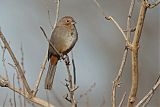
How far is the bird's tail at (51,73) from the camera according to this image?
2738mm

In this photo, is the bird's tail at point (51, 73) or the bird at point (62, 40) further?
the bird at point (62, 40)

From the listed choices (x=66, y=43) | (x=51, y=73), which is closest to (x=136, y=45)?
(x=51, y=73)

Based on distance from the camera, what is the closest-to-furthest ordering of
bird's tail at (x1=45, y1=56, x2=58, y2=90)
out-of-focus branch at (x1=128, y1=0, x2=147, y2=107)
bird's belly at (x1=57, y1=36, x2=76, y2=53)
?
out-of-focus branch at (x1=128, y1=0, x2=147, y2=107) < bird's tail at (x1=45, y1=56, x2=58, y2=90) < bird's belly at (x1=57, y1=36, x2=76, y2=53)

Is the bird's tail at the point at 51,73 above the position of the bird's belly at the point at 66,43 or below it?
below

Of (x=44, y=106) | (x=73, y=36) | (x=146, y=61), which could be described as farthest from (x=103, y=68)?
(x=44, y=106)

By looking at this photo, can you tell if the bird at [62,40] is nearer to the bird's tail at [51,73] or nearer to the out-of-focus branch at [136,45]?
the bird's tail at [51,73]

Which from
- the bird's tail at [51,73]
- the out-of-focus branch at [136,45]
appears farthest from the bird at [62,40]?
the out-of-focus branch at [136,45]

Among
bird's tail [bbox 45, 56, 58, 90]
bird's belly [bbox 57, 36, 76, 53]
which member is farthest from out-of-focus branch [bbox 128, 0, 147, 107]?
bird's belly [bbox 57, 36, 76, 53]

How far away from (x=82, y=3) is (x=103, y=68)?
1.63 metres

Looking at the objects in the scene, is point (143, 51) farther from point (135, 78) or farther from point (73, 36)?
point (135, 78)

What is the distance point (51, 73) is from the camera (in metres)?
2.81

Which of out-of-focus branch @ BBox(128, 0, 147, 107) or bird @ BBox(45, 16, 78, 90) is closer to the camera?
out-of-focus branch @ BBox(128, 0, 147, 107)

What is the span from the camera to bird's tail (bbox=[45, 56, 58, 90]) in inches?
108

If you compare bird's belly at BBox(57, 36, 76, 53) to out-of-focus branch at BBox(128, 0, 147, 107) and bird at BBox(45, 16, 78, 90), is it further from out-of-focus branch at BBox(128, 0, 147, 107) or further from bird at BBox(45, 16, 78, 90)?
out-of-focus branch at BBox(128, 0, 147, 107)
